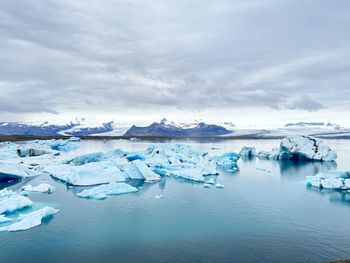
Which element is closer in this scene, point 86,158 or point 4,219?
point 4,219

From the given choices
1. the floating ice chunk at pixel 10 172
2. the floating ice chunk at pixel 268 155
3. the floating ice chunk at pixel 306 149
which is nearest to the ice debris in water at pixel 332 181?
the floating ice chunk at pixel 306 149

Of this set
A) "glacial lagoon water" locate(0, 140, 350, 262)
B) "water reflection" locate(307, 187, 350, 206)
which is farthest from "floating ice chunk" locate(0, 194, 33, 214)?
"water reflection" locate(307, 187, 350, 206)

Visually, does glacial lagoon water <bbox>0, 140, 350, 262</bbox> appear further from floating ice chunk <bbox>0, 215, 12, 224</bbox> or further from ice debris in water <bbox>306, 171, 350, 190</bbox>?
floating ice chunk <bbox>0, 215, 12, 224</bbox>

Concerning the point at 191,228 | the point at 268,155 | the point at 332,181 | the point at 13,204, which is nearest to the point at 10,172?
the point at 13,204

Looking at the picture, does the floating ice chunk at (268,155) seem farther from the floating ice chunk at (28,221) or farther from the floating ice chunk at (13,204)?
the floating ice chunk at (28,221)

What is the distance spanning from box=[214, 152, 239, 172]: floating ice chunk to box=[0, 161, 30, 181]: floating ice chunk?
11.7 m

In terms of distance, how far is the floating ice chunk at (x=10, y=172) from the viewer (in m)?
16.0

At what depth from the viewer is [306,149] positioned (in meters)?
26.4

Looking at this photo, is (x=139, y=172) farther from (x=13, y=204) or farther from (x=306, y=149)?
(x=306, y=149)

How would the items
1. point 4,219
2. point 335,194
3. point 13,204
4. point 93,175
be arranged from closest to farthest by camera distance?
point 4,219, point 13,204, point 335,194, point 93,175

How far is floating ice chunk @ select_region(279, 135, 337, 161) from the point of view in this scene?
84.5ft

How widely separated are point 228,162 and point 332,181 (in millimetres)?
8908

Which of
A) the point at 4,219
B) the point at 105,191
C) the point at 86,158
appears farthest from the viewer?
the point at 86,158

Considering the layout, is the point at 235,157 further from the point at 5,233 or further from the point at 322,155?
the point at 5,233
